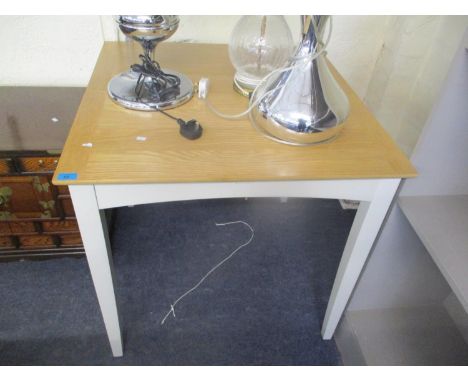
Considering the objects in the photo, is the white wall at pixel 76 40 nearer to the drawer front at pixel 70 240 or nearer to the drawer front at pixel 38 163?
the drawer front at pixel 38 163

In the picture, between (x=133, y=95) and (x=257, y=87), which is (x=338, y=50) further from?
(x=133, y=95)

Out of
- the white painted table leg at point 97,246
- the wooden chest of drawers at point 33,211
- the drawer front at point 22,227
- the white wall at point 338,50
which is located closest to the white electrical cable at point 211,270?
the white painted table leg at point 97,246

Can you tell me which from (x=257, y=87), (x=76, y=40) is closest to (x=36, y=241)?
(x=76, y=40)

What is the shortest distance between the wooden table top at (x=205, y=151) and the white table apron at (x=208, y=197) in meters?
0.02

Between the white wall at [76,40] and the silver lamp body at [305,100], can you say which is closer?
the silver lamp body at [305,100]

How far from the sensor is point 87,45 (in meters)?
1.17

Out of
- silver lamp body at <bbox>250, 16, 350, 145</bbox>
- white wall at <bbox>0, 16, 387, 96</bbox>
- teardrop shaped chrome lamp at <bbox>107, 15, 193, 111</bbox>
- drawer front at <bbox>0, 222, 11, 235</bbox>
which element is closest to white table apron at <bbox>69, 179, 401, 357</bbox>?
silver lamp body at <bbox>250, 16, 350, 145</bbox>

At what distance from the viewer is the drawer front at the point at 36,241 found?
3.86ft

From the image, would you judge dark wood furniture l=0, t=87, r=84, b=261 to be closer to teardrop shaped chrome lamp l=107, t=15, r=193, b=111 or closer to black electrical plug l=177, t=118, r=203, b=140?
teardrop shaped chrome lamp l=107, t=15, r=193, b=111

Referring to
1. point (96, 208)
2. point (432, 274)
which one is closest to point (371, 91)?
point (432, 274)

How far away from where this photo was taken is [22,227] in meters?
1.14

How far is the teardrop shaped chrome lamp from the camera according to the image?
2.51ft
